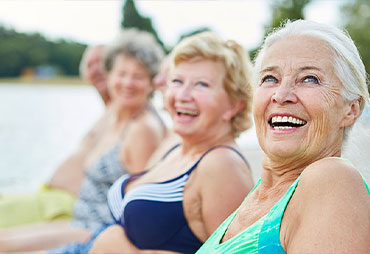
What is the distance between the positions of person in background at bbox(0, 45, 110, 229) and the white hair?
2.19 meters

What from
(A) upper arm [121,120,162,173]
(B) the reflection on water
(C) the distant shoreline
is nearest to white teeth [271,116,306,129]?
(A) upper arm [121,120,162,173]

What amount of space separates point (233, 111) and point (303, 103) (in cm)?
88

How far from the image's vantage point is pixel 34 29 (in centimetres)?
1888

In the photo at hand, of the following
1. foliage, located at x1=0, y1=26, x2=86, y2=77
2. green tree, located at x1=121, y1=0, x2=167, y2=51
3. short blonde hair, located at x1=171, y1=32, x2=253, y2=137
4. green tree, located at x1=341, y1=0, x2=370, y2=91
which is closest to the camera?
short blonde hair, located at x1=171, y1=32, x2=253, y2=137

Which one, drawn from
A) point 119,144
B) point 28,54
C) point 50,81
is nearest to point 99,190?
point 119,144

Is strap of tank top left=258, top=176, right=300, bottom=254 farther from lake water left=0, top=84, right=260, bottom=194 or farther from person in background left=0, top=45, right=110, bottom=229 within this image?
person in background left=0, top=45, right=110, bottom=229

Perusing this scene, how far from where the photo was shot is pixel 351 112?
1323 millimetres

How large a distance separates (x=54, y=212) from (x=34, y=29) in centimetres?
1680

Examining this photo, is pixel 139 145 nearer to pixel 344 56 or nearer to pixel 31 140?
pixel 344 56

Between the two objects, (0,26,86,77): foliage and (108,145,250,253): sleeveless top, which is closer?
(108,145,250,253): sleeveless top

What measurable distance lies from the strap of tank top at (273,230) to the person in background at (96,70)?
320 centimetres

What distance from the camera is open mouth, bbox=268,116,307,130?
4.28ft

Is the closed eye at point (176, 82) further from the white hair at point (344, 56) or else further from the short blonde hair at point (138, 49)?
the short blonde hair at point (138, 49)

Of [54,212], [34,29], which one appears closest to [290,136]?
[54,212]
